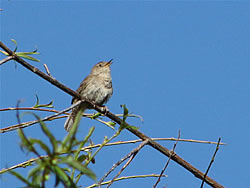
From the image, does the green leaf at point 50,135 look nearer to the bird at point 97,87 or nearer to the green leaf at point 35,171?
the green leaf at point 35,171

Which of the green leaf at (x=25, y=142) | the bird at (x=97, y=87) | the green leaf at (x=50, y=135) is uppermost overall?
the bird at (x=97, y=87)

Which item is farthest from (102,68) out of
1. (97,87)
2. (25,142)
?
(25,142)

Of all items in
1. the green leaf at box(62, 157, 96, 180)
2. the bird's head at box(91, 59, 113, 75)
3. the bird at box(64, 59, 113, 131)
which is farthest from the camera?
the bird's head at box(91, 59, 113, 75)

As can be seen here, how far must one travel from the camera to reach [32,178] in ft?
3.25

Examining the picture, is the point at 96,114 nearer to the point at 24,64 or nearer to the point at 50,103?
the point at 50,103

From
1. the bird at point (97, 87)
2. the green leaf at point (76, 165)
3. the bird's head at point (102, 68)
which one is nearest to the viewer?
the green leaf at point (76, 165)

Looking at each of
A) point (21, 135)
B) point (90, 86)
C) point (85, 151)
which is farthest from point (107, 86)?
point (21, 135)

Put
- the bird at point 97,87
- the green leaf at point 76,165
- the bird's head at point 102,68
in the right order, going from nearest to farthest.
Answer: the green leaf at point 76,165, the bird at point 97,87, the bird's head at point 102,68

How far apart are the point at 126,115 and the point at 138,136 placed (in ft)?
0.78

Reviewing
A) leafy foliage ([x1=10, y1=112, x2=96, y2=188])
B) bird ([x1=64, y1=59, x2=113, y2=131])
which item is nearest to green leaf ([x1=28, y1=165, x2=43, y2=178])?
leafy foliage ([x1=10, y1=112, x2=96, y2=188])

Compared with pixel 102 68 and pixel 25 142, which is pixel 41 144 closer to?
pixel 25 142

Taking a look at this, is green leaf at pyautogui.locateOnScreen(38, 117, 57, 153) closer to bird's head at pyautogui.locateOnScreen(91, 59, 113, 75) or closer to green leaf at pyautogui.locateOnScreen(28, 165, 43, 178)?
green leaf at pyautogui.locateOnScreen(28, 165, 43, 178)

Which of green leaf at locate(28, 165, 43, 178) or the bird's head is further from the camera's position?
the bird's head

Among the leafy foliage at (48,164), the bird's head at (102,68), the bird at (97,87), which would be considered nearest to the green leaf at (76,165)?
the leafy foliage at (48,164)
